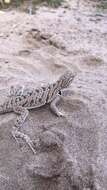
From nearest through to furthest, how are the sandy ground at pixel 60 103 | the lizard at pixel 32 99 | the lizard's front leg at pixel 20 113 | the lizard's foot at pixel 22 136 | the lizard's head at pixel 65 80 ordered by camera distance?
1. the sandy ground at pixel 60 103
2. the lizard's foot at pixel 22 136
3. the lizard's front leg at pixel 20 113
4. the lizard at pixel 32 99
5. the lizard's head at pixel 65 80

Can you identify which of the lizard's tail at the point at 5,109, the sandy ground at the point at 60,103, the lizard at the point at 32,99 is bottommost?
the sandy ground at the point at 60,103

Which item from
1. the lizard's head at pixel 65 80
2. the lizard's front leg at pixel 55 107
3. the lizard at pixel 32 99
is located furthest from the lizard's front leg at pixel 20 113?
the lizard's head at pixel 65 80

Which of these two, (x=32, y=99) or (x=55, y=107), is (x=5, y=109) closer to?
(x=32, y=99)

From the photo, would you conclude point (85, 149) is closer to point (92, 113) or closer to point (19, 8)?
point (92, 113)

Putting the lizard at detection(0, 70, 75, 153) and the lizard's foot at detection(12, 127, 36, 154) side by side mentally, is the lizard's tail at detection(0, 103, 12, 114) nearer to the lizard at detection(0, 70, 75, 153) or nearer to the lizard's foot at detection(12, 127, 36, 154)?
the lizard at detection(0, 70, 75, 153)

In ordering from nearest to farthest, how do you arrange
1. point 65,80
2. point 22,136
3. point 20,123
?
point 22,136 → point 20,123 → point 65,80

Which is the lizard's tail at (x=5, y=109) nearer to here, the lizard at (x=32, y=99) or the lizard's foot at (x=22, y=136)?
the lizard at (x=32, y=99)

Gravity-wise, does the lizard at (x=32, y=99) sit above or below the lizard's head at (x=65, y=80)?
below

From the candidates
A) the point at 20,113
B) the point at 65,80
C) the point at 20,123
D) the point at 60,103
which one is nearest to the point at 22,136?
the point at 20,123

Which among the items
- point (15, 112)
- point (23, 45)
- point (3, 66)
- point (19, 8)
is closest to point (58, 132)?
point (15, 112)
